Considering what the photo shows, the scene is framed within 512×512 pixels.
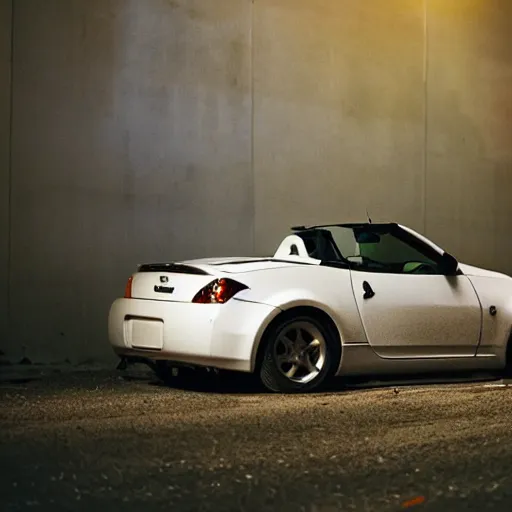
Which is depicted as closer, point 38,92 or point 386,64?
point 38,92

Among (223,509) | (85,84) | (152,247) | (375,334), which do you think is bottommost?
(223,509)

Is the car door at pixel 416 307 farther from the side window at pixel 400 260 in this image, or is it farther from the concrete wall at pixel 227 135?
the concrete wall at pixel 227 135

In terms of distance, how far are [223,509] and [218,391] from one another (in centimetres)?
383

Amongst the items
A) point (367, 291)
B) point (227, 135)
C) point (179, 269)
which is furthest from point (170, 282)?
point (227, 135)

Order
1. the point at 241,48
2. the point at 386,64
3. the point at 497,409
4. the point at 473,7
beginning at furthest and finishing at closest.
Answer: the point at 473,7 → the point at 386,64 → the point at 241,48 → the point at 497,409

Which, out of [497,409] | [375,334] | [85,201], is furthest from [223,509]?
[85,201]

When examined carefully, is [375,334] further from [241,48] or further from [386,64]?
[386,64]

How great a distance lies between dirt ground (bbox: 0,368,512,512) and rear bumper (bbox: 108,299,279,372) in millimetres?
329

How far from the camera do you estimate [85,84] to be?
10055mm

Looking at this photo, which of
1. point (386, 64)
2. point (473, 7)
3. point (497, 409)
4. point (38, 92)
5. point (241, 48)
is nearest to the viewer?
point (497, 409)

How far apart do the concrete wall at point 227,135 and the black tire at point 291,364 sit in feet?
10.6

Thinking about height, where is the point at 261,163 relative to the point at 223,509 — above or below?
above

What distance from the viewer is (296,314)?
734 centimetres

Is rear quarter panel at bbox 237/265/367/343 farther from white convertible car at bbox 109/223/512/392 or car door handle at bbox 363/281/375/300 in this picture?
car door handle at bbox 363/281/375/300
